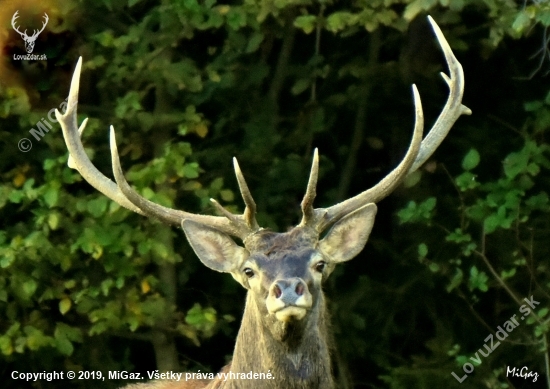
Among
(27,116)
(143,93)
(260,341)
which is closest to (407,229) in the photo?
(143,93)

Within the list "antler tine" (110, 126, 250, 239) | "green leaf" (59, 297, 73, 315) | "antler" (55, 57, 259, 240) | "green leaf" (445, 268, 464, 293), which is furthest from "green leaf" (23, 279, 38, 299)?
"green leaf" (445, 268, 464, 293)

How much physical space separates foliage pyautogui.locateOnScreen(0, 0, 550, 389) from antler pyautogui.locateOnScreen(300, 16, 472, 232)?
65 centimetres

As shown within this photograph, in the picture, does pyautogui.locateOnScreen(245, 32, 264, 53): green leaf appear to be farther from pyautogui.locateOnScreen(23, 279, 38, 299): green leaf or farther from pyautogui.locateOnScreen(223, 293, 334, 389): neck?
pyautogui.locateOnScreen(223, 293, 334, 389): neck

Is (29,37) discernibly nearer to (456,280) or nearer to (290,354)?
(456,280)

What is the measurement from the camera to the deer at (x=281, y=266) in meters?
5.25

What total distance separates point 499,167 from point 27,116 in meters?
Result: 3.07

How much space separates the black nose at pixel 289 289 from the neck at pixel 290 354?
0.20m

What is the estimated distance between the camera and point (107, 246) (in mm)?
7285

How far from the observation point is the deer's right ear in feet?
18.6

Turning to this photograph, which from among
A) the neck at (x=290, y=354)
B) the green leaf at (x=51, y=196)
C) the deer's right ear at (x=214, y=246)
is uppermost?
the deer's right ear at (x=214, y=246)

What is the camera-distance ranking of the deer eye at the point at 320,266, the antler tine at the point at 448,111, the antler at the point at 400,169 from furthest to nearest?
the antler tine at the point at 448,111, the antler at the point at 400,169, the deer eye at the point at 320,266

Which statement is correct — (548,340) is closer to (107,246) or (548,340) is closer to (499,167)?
(499,167)

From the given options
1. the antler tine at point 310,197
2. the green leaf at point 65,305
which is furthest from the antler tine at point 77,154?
the green leaf at point 65,305

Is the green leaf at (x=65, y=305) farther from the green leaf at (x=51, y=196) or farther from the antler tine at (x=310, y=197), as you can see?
the antler tine at (x=310, y=197)
